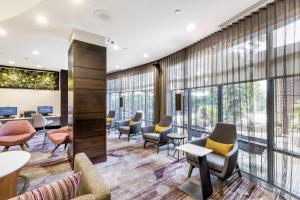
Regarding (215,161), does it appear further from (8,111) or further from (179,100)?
(8,111)

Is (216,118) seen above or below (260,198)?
above

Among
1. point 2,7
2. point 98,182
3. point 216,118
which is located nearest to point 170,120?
point 216,118

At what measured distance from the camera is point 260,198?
2287 mm

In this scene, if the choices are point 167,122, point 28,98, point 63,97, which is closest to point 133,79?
point 167,122

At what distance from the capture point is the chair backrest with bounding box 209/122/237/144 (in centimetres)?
283

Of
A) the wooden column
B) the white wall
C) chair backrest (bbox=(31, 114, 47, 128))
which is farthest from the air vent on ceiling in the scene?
the white wall

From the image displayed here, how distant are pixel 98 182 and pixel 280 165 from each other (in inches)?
108

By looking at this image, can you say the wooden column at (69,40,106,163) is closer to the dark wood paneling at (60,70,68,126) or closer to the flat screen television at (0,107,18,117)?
the dark wood paneling at (60,70,68,126)

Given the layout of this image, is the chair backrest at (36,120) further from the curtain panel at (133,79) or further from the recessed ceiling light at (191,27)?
the recessed ceiling light at (191,27)

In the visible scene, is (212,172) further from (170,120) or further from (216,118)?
(170,120)

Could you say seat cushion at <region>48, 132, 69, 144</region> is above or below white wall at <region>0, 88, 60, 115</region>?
below

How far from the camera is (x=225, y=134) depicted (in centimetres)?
294

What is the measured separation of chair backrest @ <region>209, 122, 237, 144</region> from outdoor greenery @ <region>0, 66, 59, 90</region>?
26.1ft

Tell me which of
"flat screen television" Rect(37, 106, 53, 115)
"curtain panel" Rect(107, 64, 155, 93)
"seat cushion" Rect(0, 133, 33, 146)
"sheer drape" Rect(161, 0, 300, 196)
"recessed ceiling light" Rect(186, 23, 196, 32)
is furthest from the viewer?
"flat screen television" Rect(37, 106, 53, 115)
